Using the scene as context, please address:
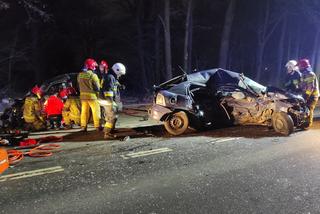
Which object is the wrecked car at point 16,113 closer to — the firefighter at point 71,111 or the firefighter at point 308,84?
the firefighter at point 71,111

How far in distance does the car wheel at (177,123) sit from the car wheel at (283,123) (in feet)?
6.62

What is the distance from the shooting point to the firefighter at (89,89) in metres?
8.30

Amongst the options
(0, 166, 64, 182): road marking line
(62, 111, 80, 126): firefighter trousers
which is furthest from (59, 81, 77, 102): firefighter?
(0, 166, 64, 182): road marking line

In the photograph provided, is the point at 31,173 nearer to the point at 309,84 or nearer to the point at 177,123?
the point at 177,123

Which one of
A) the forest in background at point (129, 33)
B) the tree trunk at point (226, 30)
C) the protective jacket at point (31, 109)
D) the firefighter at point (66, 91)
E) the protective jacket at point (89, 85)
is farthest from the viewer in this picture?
the tree trunk at point (226, 30)

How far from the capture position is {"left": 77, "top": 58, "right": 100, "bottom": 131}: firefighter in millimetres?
8305

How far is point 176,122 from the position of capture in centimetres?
812

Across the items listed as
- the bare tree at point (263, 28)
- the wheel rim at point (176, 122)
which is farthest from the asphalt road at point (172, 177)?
the bare tree at point (263, 28)

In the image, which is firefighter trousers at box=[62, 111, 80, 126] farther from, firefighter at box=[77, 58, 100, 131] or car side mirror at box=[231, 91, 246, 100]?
car side mirror at box=[231, 91, 246, 100]

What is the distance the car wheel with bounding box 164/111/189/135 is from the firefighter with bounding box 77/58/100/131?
5.95 ft

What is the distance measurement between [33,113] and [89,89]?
1.98 m

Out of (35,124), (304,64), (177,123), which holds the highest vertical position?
(304,64)

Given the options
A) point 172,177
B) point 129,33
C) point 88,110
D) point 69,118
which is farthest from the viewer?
point 129,33

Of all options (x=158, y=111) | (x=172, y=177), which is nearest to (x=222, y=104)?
(x=158, y=111)
